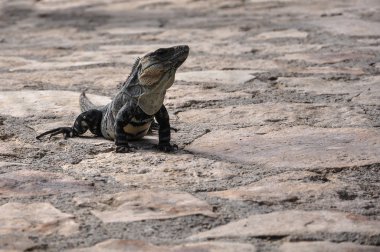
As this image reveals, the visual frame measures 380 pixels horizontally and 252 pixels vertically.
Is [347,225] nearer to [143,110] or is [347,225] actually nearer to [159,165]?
[159,165]

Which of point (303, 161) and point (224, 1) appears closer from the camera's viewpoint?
point (303, 161)

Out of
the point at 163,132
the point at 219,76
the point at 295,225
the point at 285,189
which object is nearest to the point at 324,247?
the point at 295,225

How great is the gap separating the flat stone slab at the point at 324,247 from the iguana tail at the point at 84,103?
1.99 m

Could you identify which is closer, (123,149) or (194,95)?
(123,149)

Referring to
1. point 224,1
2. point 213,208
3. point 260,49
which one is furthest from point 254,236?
point 224,1

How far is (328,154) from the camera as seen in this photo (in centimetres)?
383

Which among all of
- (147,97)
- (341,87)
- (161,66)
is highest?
(161,66)

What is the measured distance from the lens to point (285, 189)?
3.35 meters

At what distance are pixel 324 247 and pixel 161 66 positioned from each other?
4.81 ft

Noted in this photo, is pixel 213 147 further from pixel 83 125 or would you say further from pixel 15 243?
pixel 15 243

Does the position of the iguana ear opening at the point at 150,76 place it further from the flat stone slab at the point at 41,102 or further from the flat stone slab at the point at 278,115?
the flat stone slab at the point at 41,102

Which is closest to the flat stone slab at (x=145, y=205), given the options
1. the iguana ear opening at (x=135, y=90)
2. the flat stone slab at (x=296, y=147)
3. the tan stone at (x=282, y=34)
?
the flat stone slab at (x=296, y=147)

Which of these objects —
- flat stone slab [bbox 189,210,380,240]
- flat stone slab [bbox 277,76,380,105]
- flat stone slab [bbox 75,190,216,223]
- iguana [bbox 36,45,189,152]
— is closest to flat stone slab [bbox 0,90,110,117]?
iguana [bbox 36,45,189,152]

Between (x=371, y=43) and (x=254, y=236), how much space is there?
385cm
